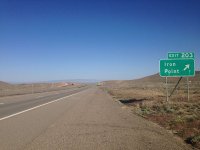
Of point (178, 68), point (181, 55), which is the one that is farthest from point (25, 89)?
point (181, 55)

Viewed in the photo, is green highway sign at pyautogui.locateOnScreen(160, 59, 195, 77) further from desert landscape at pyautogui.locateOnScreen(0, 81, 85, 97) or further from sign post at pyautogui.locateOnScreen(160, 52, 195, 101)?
desert landscape at pyautogui.locateOnScreen(0, 81, 85, 97)

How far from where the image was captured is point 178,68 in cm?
2473

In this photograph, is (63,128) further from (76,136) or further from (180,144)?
(180,144)

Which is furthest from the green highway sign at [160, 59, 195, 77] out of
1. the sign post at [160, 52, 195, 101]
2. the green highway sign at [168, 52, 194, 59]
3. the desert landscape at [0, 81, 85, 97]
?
the desert landscape at [0, 81, 85, 97]

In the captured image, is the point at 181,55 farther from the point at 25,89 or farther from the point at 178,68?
the point at 25,89

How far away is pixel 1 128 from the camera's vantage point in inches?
442

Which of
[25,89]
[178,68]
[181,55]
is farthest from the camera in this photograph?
[25,89]

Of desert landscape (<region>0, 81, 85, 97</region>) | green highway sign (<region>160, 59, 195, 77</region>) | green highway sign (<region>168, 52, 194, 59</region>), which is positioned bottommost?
desert landscape (<region>0, 81, 85, 97</region>)

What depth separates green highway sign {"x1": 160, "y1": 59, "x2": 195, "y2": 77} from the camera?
24.6 m

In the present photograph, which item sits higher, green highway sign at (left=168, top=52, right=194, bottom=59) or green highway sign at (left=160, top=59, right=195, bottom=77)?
green highway sign at (left=168, top=52, right=194, bottom=59)

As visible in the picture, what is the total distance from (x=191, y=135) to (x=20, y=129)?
235 inches

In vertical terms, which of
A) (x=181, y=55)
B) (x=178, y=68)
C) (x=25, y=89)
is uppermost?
(x=181, y=55)

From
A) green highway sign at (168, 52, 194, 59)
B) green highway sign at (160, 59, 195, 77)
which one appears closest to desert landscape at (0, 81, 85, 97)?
green highway sign at (160, 59, 195, 77)

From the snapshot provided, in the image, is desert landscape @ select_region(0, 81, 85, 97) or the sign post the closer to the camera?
the sign post
